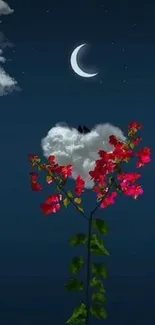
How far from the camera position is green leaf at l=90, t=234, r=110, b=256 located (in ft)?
14.3

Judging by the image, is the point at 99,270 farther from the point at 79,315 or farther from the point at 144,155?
the point at 144,155

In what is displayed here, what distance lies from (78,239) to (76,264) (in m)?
0.25

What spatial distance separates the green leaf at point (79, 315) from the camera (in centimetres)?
452

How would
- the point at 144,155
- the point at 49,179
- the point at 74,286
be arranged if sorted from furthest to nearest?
the point at 49,179 < the point at 144,155 < the point at 74,286

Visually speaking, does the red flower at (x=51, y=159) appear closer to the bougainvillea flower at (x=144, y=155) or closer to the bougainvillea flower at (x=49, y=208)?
the bougainvillea flower at (x=49, y=208)

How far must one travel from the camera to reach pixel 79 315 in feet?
14.9

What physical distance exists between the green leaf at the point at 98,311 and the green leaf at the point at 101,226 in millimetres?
779

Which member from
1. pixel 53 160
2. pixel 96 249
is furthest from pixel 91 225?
pixel 53 160

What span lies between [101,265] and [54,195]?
0.90 metres

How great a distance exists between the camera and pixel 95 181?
4594 mm

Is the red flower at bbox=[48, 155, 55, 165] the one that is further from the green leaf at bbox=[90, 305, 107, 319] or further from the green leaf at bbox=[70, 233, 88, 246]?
the green leaf at bbox=[90, 305, 107, 319]

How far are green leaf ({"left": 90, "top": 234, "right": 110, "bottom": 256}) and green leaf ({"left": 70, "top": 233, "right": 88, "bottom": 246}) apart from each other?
0.08m

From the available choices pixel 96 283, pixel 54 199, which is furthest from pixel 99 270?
pixel 54 199

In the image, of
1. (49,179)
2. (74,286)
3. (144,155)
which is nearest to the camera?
(74,286)
